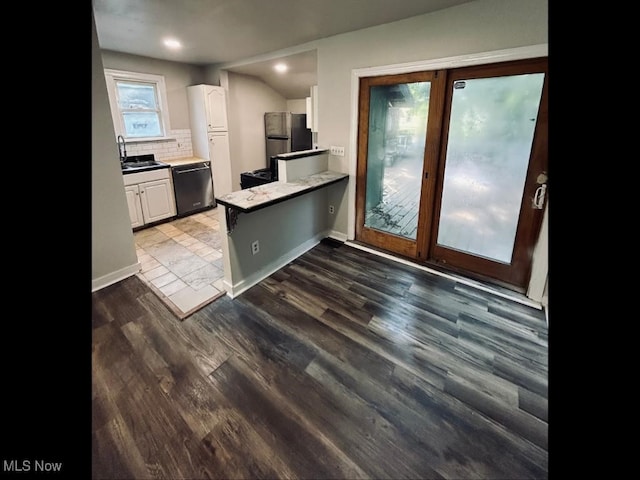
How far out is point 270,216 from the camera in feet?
9.48

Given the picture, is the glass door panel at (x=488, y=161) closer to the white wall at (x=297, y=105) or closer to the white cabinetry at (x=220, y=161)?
the white cabinetry at (x=220, y=161)

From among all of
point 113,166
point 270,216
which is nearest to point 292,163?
point 270,216

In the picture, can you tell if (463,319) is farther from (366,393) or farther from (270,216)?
(270,216)

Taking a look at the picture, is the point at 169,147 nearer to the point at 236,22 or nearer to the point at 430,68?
the point at 236,22

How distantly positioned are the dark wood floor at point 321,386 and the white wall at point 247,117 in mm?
3460

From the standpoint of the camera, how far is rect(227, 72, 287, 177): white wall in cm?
513

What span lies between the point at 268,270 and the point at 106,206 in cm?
156

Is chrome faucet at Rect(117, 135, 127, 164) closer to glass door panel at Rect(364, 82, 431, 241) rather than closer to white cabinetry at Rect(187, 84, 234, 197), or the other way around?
white cabinetry at Rect(187, 84, 234, 197)

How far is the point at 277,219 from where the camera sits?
A: 9.84ft

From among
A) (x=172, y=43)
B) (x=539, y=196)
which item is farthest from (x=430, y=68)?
(x=172, y=43)

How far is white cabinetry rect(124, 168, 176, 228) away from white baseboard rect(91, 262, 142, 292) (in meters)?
1.13

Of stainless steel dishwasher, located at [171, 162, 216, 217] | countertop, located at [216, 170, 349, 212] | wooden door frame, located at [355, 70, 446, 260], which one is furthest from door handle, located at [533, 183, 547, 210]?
stainless steel dishwasher, located at [171, 162, 216, 217]
